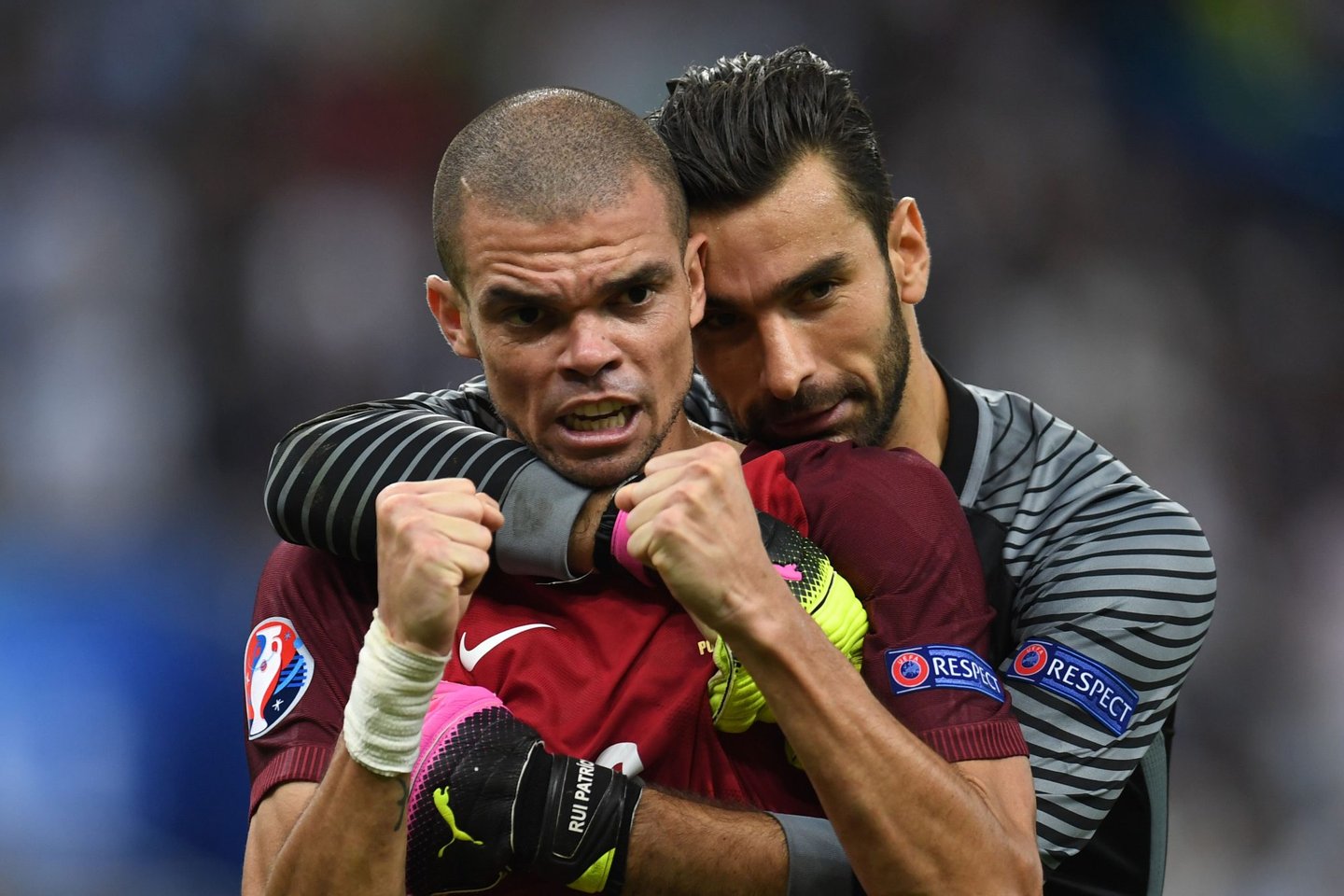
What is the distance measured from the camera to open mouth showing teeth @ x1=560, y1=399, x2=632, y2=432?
2236 mm

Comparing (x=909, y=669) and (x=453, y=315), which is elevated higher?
(x=453, y=315)

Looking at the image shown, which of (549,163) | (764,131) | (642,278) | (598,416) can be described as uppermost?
(764,131)

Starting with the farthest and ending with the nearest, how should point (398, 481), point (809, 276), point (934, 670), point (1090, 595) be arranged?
point (809, 276)
point (1090, 595)
point (398, 481)
point (934, 670)

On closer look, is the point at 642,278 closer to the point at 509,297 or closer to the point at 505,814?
the point at 509,297

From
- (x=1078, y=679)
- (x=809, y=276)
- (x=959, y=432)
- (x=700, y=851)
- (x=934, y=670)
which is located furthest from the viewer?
(x=959, y=432)

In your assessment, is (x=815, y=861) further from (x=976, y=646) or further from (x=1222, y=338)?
(x=1222, y=338)

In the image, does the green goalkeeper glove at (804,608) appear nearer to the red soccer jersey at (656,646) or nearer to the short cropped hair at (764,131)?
the red soccer jersey at (656,646)

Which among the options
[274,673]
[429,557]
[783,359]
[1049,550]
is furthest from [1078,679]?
[274,673]

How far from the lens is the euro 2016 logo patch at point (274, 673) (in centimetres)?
213

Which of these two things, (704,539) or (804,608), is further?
(804,608)

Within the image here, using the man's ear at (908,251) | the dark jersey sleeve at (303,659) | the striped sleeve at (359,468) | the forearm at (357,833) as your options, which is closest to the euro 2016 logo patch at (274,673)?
the dark jersey sleeve at (303,659)

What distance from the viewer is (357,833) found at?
1790 millimetres

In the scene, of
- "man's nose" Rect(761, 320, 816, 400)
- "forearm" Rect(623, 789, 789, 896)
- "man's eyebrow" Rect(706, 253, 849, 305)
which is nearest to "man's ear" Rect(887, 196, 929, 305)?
"man's eyebrow" Rect(706, 253, 849, 305)

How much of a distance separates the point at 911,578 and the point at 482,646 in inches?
24.0
